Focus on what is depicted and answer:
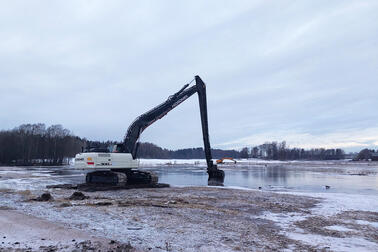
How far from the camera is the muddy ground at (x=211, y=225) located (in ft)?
24.4

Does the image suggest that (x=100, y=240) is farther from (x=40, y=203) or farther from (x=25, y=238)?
(x=40, y=203)

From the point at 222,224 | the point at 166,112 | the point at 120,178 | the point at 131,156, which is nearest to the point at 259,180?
the point at 166,112

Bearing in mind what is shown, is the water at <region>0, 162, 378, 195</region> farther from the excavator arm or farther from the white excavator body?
the white excavator body

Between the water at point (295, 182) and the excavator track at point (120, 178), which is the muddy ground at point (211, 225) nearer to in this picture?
the excavator track at point (120, 178)

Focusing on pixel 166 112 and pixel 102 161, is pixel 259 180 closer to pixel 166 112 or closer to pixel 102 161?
pixel 166 112

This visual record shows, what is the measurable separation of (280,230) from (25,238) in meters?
6.37

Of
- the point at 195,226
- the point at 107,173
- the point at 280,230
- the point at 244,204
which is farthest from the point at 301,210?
the point at 107,173

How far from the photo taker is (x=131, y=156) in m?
22.3

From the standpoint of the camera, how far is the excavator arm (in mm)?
23484

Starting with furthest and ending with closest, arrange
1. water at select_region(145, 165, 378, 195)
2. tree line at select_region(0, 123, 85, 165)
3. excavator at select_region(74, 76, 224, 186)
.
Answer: tree line at select_region(0, 123, 85, 165), water at select_region(145, 165, 378, 195), excavator at select_region(74, 76, 224, 186)

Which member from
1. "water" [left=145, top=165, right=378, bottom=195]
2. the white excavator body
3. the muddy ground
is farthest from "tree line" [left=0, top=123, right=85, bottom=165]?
Answer: the muddy ground

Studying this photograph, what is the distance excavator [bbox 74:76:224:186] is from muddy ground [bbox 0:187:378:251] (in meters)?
6.97

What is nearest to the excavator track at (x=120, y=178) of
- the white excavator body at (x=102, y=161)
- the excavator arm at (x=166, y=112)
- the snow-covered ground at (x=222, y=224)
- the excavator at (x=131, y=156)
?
the excavator at (x=131, y=156)

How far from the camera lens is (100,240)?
23.9 feet
